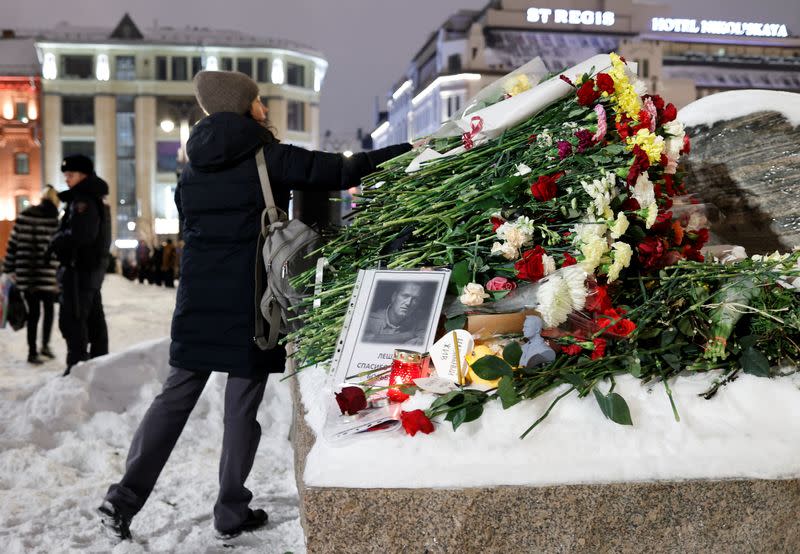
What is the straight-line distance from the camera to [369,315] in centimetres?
238

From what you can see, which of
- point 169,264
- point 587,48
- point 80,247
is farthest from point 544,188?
point 587,48

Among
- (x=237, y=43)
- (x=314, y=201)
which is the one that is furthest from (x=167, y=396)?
(x=237, y=43)

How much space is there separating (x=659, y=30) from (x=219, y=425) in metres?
47.6

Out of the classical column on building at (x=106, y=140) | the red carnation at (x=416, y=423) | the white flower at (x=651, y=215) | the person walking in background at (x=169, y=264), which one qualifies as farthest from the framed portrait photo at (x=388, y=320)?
the classical column on building at (x=106, y=140)

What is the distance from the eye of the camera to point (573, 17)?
43.1 metres

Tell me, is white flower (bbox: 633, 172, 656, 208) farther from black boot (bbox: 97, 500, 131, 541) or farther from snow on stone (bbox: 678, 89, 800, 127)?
black boot (bbox: 97, 500, 131, 541)

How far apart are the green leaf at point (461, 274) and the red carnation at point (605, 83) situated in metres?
0.64

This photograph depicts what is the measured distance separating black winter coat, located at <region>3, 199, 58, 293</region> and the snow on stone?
18.5ft

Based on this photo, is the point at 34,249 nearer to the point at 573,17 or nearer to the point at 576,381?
the point at 576,381

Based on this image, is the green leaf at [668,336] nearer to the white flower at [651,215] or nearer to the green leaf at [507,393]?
the white flower at [651,215]

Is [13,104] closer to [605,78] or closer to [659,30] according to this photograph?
[659,30]

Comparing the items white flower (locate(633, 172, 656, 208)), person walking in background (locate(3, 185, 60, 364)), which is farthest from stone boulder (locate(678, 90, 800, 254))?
person walking in background (locate(3, 185, 60, 364))

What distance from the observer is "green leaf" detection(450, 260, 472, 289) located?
2359 mm

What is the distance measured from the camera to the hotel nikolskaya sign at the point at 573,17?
4175cm
